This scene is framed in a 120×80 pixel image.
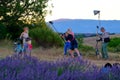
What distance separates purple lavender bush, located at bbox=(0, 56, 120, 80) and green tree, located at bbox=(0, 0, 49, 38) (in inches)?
1162

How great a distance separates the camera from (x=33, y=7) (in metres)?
39.1

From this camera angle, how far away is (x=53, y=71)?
6832 millimetres

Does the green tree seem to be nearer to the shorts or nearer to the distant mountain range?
the distant mountain range

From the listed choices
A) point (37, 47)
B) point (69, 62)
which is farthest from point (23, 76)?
point (37, 47)

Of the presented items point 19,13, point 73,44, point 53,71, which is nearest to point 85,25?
point 19,13

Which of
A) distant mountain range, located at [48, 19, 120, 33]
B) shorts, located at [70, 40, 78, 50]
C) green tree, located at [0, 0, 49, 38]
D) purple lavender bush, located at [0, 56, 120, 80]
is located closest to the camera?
purple lavender bush, located at [0, 56, 120, 80]

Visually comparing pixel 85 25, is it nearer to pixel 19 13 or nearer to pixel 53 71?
pixel 19 13

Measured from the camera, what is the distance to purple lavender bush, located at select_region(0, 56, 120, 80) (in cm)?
597

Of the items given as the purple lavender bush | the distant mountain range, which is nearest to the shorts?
the purple lavender bush

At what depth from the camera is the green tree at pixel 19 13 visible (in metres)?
38.3

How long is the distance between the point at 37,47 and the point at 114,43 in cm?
987

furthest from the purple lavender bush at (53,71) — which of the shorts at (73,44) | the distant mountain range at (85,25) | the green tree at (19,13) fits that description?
the distant mountain range at (85,25)

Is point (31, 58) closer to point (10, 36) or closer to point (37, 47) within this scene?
point (37, 47)

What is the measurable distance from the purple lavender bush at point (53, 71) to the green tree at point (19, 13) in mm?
29518
